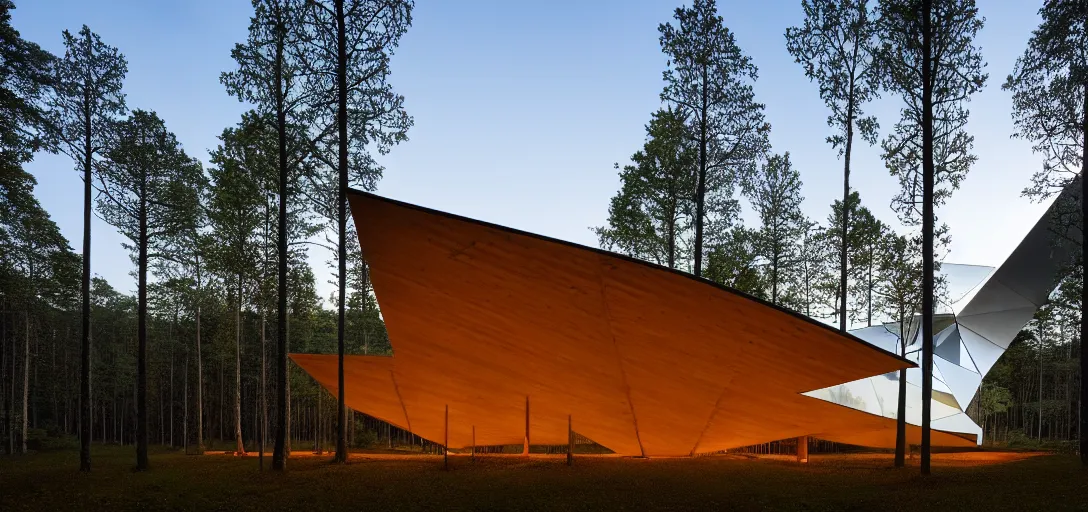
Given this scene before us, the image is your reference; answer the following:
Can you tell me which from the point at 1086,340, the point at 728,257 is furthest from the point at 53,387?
the point at 1086,340

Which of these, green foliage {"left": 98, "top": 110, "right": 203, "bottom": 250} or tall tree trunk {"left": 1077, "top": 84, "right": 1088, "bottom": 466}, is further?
green foliage {"left": 98, "top": 110, "right": 203, "bottom": 250}

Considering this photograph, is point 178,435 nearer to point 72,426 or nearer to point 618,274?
point 72,426

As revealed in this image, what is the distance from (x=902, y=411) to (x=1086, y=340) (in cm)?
451

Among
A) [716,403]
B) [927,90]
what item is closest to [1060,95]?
[927,90]

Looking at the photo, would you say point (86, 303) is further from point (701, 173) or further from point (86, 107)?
point (701, 173)

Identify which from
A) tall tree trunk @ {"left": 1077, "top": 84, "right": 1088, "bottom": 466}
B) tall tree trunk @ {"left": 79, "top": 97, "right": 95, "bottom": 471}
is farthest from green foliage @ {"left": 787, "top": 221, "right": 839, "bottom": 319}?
tall tree trunk @ {"left": 79, "top": 97, "right": 95, "bottom": 471}

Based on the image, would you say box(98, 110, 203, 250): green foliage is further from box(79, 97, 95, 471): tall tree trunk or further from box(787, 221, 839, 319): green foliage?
box(787, 221, 839, 319): green foliage

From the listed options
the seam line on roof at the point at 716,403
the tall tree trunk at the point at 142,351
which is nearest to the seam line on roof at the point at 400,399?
the tall tree trunk at the point at 142,351

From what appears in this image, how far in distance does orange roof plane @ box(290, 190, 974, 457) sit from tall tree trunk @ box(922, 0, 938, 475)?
64.3 inches

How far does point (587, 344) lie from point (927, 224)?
29.7ft

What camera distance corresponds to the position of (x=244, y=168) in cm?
2006

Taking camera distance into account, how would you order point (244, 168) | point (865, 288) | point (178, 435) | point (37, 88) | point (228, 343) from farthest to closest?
point (178, 435) → point (228, 343) → point (865, 288) → point (244, 168) → point (37, 88)

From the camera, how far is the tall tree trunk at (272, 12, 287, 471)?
14172 mm

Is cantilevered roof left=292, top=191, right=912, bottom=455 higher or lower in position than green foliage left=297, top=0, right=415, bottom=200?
lower
